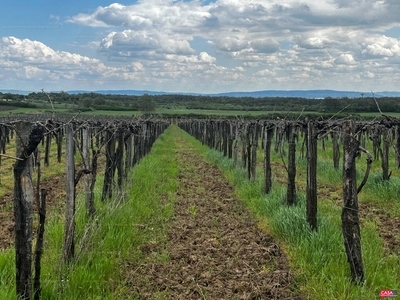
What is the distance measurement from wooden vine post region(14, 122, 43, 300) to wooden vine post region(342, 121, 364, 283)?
3.18 m

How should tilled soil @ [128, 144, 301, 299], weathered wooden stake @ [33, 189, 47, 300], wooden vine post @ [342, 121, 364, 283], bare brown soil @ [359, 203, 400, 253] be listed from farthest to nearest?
bare brown soil @ [359, 203, 400, 253] < tilled soil @ [128, 144, 301, 299] < wooden vine post @ [342, 121, 364, 283] < weathered wooden stake @ [33, 189, 47, 300]

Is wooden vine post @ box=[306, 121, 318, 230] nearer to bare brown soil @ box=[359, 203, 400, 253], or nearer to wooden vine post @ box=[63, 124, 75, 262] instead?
bare brown soil @ box=[359, 203, 400, 253]

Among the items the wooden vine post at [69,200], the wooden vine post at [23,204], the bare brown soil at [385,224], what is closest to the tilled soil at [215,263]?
the wooden vine post at [69,200]

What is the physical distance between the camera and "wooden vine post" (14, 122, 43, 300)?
354cm

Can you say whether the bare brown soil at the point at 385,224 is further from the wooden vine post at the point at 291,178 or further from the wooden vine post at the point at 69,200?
the wooden vine post at the point at 69,200

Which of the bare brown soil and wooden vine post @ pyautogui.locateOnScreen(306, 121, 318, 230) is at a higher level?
wooden vine post @ pyautogui.locateOnScreen(306, 121, 318, 230)

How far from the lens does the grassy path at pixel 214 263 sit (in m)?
4.63

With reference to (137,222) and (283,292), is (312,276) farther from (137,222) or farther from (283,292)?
(137,222)

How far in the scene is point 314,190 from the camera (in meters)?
6.20

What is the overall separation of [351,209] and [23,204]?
11.0 feet

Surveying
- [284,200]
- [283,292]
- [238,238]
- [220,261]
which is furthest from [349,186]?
[284,200]

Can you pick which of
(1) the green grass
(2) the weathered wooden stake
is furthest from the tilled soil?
(2) the weathered wooden stake

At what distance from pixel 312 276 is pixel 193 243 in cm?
214
